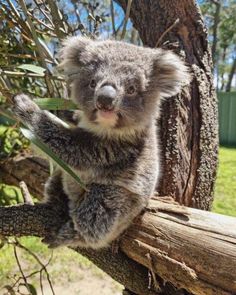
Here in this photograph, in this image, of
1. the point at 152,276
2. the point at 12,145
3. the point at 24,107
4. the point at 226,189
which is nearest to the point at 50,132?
the point at 24,107

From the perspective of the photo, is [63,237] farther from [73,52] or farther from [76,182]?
[73,52]

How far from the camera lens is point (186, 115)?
2.29m

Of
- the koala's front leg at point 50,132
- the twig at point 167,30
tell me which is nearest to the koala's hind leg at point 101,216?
the koala's front leg at point 50,132

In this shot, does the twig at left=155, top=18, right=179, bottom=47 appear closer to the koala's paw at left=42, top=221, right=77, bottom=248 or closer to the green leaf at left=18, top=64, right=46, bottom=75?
the green leaf at left=18, top=64, right=46, bottom=75

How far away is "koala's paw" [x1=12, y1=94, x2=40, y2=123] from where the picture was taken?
5.92ft

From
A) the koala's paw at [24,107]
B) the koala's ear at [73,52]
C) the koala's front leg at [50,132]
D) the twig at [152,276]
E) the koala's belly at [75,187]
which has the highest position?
the koala's ear at [73,52]

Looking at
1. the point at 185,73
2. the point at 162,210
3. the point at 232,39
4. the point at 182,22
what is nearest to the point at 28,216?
the point at 162,210

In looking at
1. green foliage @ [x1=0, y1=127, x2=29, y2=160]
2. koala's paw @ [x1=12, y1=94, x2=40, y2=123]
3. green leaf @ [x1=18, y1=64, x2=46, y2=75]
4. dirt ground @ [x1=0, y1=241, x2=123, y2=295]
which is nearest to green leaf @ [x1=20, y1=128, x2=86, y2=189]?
koala's paw @ [x1=12, y1=94, x2=40, y2=123]

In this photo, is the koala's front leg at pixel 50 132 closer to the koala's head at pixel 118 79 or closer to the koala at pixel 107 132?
the koala at pixel 107 132

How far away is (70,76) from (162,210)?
75cm

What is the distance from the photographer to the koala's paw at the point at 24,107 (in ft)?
5.92

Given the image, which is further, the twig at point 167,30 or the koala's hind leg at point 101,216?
the twig at point 167,30

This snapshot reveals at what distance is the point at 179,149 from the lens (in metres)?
2.26

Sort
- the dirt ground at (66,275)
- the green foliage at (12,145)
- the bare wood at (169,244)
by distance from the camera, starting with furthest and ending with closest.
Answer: the dirt ground at (66,275) < the green foliage at (12,145) < the bare wood at (169,244)
